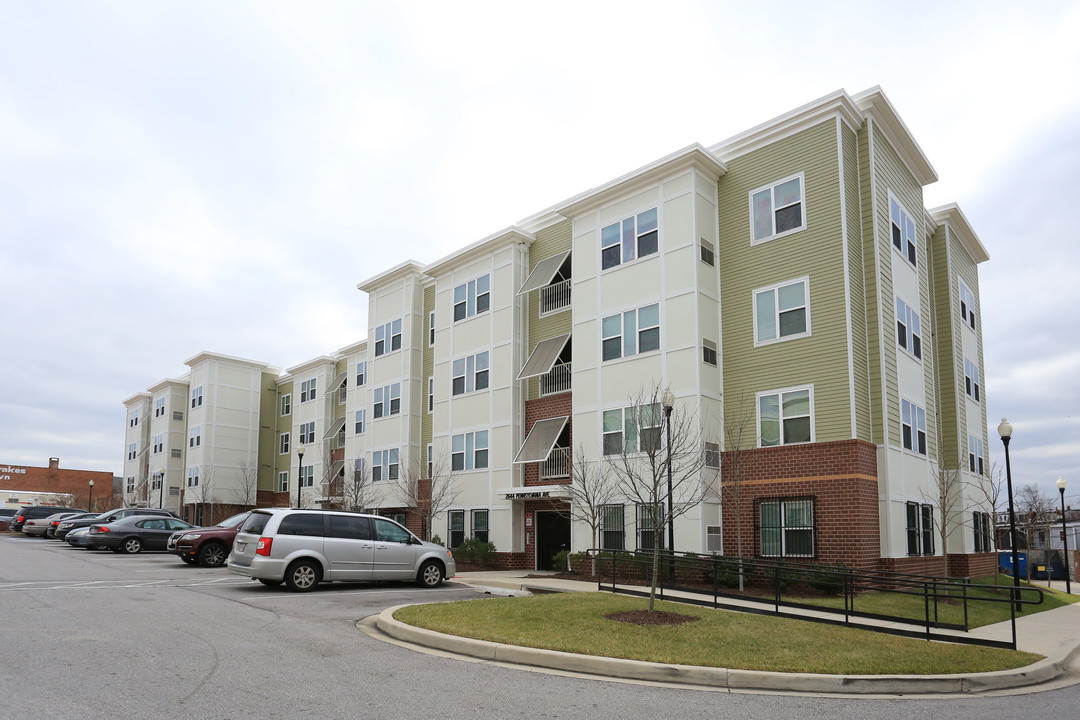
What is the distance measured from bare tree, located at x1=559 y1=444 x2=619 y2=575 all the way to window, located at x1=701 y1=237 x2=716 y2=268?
6771mm

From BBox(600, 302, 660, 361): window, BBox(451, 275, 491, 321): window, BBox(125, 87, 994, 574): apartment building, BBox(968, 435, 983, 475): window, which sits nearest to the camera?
BBox(125, 87, 994, 574): apartment building

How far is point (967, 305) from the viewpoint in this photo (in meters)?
32.0

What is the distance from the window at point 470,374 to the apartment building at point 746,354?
9 centimetres

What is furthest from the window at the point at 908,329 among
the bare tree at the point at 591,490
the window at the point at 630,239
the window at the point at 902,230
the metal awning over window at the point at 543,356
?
the metal awning over window at the point at 543,356

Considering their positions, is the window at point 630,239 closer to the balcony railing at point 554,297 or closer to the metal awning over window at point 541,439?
the balcony railing at point 554,297

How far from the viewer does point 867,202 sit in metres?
22.8

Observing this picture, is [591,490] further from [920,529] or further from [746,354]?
[920,529]

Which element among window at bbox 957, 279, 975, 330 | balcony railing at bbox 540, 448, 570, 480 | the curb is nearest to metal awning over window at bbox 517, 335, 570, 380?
balcony railing at bbox 540, 448, 570, 480

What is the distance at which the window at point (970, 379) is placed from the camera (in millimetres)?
30344

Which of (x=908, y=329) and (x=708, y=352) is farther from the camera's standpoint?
(x=908, y=329)

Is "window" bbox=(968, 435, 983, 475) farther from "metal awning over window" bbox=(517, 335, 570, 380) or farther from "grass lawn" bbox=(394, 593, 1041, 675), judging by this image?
"grass lawn" bbox=(394, 593, 1041, 675)

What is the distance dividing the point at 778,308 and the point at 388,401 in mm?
21042

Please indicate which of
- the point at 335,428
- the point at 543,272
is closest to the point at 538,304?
the point at 543,272

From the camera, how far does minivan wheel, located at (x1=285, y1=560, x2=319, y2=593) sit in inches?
684
